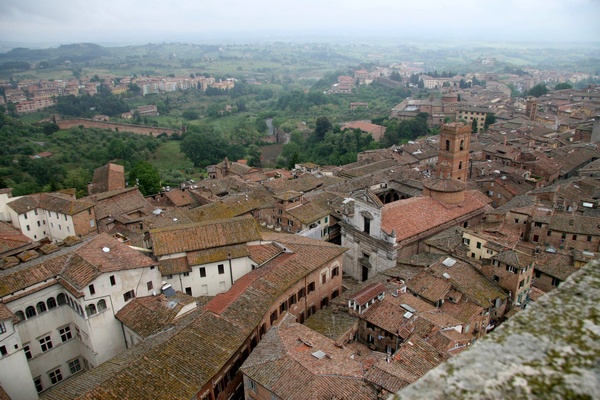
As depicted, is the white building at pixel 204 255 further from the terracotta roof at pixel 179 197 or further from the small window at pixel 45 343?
the terracotta roof at pixel 179 197

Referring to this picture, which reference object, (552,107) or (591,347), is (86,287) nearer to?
(591,347)

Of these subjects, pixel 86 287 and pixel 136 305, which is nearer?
pixel 86 287

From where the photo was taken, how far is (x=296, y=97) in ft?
534

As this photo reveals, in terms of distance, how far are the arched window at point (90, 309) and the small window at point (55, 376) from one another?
4932 mm

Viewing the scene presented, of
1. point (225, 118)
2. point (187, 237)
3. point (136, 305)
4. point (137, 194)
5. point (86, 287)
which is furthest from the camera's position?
point (225, 118)

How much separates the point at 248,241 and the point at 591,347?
28.6 metres

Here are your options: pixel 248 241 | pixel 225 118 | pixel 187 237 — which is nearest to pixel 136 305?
pixel 187 237

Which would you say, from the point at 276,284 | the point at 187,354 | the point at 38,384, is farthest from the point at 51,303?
the point at 276,284

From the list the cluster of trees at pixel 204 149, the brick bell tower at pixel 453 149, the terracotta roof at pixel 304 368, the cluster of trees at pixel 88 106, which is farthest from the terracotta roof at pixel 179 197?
the cluster of trees at pixel 88 106

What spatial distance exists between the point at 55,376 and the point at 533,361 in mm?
30089

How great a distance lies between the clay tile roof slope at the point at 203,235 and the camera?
30.8 metres

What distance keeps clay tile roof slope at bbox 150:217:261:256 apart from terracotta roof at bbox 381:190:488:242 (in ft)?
37.2

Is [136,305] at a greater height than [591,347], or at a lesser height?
lesser

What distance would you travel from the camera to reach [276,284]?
2827 centimetres
